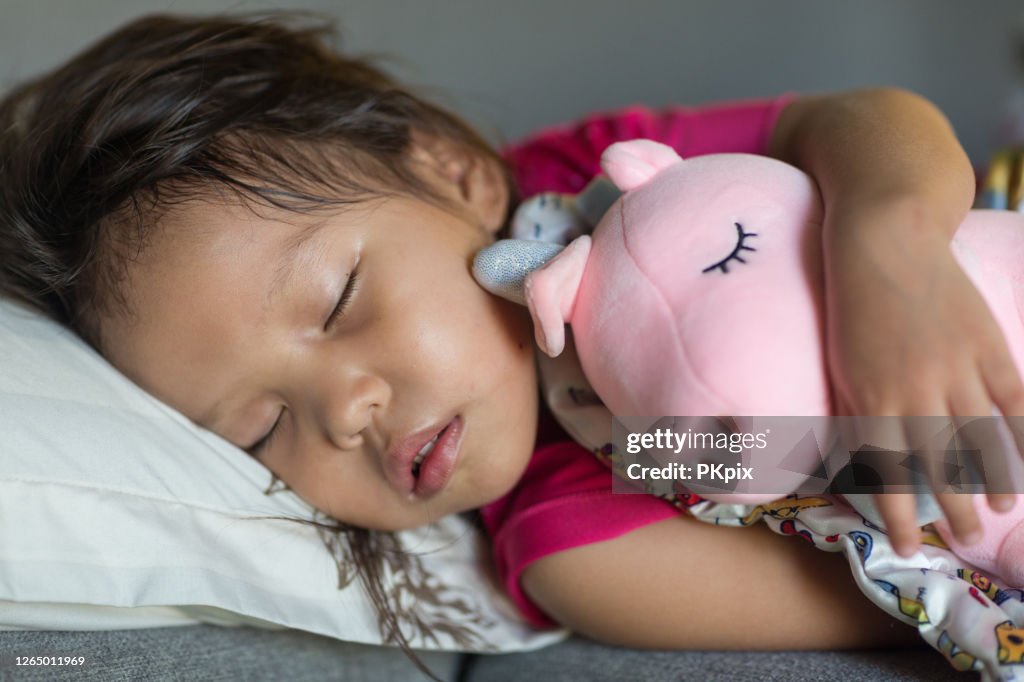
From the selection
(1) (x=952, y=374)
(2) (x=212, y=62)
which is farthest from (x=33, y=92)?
(1) (x=952, y=374)

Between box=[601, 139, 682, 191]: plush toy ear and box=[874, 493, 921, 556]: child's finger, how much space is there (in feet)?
1.09

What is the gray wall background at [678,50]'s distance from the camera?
1826mm

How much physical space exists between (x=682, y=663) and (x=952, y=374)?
44 centimetres

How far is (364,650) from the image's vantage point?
97 centimetres

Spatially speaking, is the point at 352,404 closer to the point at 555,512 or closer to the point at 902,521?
the point at 555,512

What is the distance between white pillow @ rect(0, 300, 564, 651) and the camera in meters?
0.72

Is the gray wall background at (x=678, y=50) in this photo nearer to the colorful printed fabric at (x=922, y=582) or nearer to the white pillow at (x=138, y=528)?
the white pillow at (x=138, y=528)

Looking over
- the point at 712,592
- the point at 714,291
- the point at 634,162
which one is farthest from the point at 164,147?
the point at 712,592

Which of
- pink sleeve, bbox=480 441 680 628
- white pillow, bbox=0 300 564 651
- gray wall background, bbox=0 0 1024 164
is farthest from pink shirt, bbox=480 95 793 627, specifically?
gray wall background, bbox=0 0 1024 164

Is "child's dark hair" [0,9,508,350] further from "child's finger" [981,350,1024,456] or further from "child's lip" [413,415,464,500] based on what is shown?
"child's finger" [981,350,1024,456]

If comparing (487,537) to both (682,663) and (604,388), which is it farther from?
(604,388)

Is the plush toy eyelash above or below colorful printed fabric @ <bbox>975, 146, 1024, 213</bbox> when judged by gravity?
above

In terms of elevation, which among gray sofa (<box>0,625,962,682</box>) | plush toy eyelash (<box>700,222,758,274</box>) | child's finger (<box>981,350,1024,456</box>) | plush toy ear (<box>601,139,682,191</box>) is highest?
plush toy ear (<box>601,139,682,191</box>)

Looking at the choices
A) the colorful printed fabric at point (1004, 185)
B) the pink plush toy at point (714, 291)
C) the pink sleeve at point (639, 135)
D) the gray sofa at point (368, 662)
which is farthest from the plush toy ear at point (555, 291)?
the colorful printed fabric at point (1004, 185)
